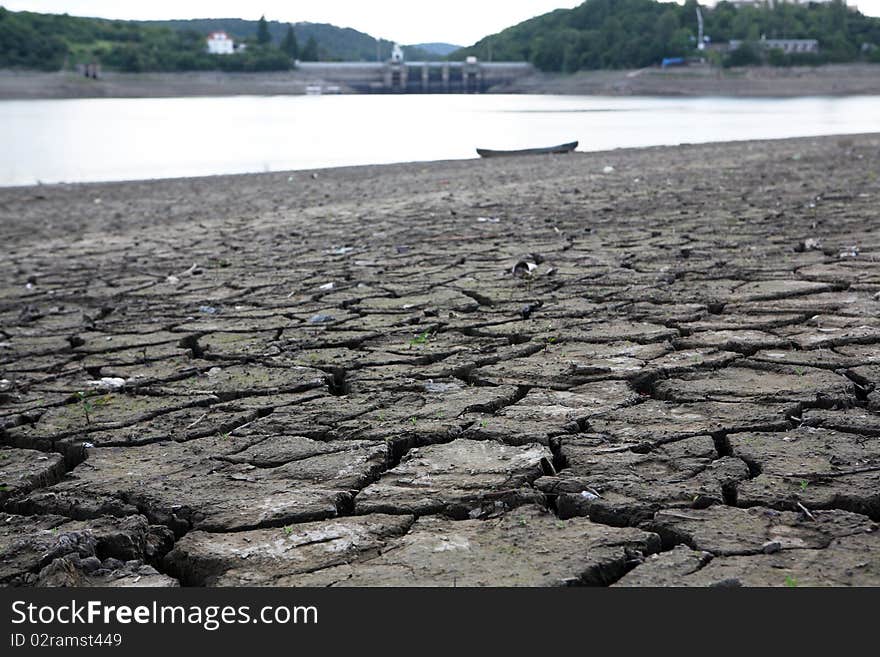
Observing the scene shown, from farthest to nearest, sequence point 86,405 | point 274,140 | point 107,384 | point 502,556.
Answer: point 274,140 → point 107,384 → point 86,405 → point 502,556

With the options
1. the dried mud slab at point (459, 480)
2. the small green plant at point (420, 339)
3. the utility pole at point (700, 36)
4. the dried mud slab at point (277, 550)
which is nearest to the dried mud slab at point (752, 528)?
the dried mud slab at point (459, 480)

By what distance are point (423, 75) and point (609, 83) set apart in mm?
25387

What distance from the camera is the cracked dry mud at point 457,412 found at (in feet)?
6.31

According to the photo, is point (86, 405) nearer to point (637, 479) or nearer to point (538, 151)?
point (637, 479)

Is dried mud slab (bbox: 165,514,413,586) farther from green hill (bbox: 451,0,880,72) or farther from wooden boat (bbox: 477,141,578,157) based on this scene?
green hill (bbox: 451,0,880,72)

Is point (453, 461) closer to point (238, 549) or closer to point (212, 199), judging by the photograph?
point (238, 549)

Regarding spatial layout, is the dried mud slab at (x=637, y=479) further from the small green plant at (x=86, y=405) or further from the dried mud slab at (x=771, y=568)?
the small green plant at (x=86, y=405)

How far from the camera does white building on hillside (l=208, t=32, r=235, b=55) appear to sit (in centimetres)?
8044

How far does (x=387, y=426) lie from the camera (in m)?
2.71

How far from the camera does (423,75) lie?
89.0 m

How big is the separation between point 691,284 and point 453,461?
2.38 meters

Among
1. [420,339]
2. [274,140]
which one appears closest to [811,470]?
[420,339]

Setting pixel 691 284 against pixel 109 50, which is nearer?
pixel 691 284
